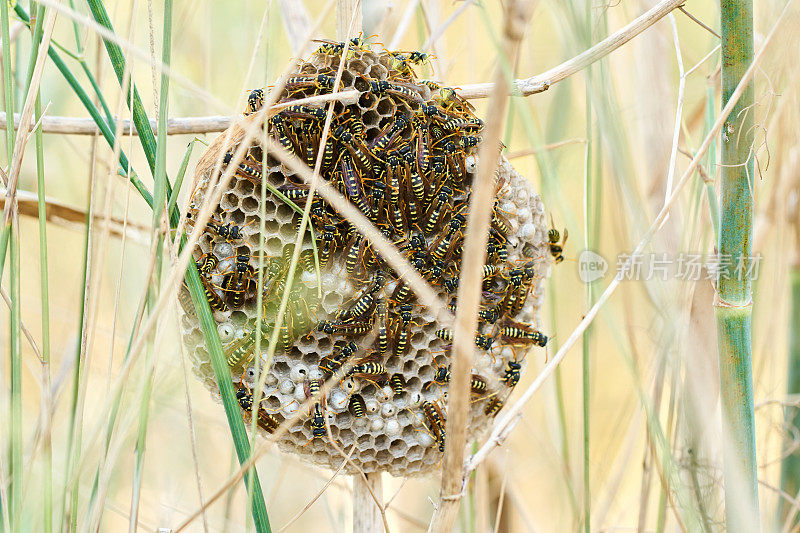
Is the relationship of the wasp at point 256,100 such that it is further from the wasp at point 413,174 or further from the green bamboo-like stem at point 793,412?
the green bamboo-like stem at point 793,412

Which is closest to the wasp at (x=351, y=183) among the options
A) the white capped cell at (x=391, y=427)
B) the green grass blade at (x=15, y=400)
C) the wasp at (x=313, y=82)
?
the wasp at (x=313, y=82)

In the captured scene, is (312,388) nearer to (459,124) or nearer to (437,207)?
(437,207)

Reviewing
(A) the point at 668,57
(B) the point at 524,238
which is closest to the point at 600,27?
(A) the point at 668,57

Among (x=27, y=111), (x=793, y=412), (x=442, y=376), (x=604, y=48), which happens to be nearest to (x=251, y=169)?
(x=27, y=111)

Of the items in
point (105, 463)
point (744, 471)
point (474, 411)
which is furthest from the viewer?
point (474, 411)

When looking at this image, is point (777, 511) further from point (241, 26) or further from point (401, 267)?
point (241, 26)

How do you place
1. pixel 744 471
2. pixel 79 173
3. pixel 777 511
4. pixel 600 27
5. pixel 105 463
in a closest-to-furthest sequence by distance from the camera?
pixel 105 463, pixel 744 471, pixel 600 27, pixel 777 511, pixel 79 173
